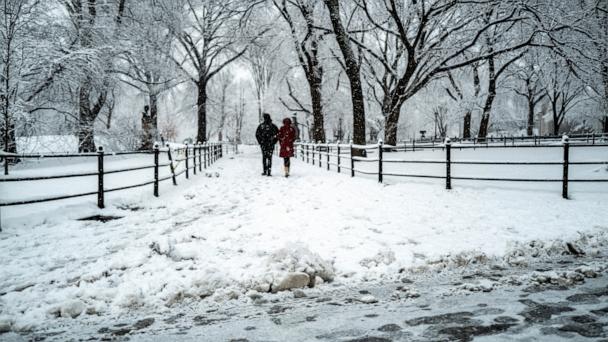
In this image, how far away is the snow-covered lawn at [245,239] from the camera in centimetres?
364

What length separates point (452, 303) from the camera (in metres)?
3.32

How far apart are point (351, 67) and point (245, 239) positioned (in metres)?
11.3

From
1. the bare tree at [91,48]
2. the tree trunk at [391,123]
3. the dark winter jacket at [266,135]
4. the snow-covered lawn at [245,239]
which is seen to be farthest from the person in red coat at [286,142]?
the bare tree at [91,48]

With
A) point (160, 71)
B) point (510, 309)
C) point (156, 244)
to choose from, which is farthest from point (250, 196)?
point (160, 71)

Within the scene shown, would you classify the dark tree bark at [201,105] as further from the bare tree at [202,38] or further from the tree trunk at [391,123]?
the tree trunk at [391,123]

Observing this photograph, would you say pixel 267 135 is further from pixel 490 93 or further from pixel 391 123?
pixel 490 93

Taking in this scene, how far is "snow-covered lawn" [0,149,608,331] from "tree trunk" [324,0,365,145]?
7082 millimetres

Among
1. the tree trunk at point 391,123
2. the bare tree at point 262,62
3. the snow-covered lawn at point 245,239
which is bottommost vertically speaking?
the snow-covered lawn at point 245,239

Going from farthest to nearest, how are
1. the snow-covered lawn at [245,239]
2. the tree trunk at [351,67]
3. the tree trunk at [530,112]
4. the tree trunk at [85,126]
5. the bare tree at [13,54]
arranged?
the tree trunk at [530,112] < the tree trunk at [85,126] < the tree trunk at [351,67] < the bare tree at [13,54] < the snow-covered lawn at [245,239]

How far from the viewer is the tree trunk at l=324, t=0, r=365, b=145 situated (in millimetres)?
14672

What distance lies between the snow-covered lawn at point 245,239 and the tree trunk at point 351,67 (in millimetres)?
7082

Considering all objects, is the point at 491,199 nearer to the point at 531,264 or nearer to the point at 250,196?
the point at 531,264

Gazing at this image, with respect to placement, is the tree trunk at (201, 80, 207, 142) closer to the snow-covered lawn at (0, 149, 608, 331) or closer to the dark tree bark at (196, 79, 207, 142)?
the dark tree bark at (196, 79, 207, 142)

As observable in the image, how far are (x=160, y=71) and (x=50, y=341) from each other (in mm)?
21806
